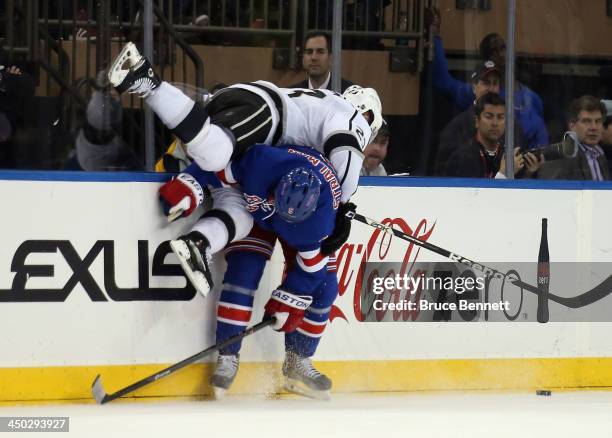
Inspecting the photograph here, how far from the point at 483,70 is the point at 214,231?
1281mm

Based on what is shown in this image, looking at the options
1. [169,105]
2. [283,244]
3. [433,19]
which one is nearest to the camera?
[169,105]

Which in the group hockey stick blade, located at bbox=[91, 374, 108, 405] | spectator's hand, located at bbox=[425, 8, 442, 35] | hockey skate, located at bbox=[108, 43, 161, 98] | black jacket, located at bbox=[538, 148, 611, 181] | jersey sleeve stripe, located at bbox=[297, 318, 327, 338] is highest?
spectator's hand, located at bbox=[425, 8, 442, 35]

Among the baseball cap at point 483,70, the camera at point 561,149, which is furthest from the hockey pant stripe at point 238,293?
the camera at point 561,149

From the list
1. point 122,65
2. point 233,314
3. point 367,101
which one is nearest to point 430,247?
point 367,101

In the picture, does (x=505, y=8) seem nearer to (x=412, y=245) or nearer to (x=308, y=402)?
(x=412, y=245)

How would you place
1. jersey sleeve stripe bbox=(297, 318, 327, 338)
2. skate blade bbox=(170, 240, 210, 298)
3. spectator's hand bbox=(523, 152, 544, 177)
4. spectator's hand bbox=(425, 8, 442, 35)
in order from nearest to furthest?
1. skate blade bbox=(170, 240, 210, 298)
2. jersey sleeve stripe bbox=(297, 318, 327, 338)
3. spectator's hand bbox=(425, 8, 442, 35)
4. spectator's hand bbox=(523, 152, 544, 177)

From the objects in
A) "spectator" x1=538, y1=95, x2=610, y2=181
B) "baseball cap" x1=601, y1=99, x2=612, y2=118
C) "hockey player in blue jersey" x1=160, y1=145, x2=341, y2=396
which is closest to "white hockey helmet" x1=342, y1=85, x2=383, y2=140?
"hockey player in blue jersey" x1=160, y1=145, x2=341, y2=396

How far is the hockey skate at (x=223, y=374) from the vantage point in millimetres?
4211

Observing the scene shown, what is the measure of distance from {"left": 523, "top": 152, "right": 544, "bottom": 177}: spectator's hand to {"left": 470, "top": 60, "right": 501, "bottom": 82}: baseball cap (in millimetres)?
351

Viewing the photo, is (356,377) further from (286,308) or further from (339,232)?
(339,232)

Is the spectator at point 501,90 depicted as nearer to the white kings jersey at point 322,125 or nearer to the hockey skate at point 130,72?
the white kings jersey at point 322,125

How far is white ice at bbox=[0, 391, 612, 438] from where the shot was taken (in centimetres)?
377

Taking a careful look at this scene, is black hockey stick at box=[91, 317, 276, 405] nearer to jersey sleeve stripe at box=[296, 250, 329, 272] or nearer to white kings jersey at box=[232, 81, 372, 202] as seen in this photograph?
jersey sleeve stripe at box=[296, 250, 329, 272]

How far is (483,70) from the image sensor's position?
4.57m
